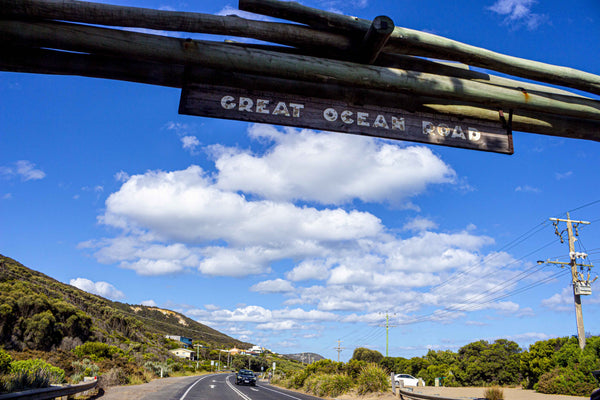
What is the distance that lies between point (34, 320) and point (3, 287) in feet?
18.9

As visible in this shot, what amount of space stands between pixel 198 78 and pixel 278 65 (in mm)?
896

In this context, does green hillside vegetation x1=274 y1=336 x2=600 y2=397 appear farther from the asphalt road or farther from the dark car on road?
the dark car on road

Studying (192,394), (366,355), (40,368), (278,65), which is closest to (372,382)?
(192,394)

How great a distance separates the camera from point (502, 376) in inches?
1452

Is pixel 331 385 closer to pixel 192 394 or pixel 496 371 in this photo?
pixel 192 394

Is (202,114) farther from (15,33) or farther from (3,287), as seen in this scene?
(3,287)

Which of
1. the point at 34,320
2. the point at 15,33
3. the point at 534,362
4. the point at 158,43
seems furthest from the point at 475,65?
the point at 34,320

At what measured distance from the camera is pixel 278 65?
14.4ft

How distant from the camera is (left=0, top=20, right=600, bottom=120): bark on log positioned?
399 centimetres

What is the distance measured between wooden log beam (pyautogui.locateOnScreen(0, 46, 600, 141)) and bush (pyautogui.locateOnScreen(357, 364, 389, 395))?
21030mm

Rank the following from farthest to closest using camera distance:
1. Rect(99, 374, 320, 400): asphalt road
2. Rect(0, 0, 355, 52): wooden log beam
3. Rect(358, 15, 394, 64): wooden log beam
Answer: Rect(99, 374, 320, 400): asphalt road < Rect(358, 15, 394, 64): wooden log beam < Rect(0, 0, 355, 52): wooden log beam

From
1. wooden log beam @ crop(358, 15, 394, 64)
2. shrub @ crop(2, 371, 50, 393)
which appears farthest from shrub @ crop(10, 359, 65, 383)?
wooden log beam @ crop(358, 15, 394, 64)

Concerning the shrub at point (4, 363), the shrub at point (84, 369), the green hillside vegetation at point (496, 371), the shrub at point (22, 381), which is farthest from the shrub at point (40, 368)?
the green hillside vegetation at point (496, 371)

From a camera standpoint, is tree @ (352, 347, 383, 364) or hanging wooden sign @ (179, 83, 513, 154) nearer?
hanging wooden sign @ (179, 83, 513, 154)
